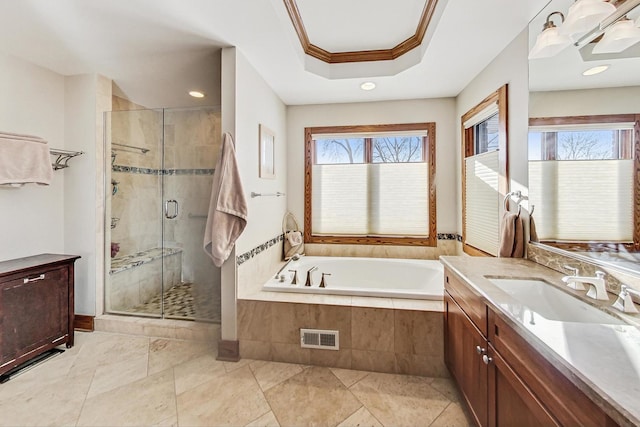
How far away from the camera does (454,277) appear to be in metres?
1.70

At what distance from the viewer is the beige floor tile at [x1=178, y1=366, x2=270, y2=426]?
60.6 inches

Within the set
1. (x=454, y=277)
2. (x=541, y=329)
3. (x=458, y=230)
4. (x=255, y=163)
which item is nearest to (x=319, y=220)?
(x=255, y=163)

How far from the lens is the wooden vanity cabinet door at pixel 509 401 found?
2.81 feet

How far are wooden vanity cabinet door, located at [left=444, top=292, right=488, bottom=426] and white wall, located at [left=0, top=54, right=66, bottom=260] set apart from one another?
10.8ft

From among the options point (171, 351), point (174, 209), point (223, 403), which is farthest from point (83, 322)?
point (223, 403)

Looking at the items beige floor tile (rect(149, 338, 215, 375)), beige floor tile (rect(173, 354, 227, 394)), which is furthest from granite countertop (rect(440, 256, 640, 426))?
beige floor tile (rect(149, 338, 215, 375))

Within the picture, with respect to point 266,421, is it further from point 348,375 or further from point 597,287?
point 597,287

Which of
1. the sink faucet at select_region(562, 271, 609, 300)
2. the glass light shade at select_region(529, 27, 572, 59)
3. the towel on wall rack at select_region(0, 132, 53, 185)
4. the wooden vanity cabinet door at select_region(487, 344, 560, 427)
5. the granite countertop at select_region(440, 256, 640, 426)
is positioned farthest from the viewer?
the towel on wall rack at select_region(0, 132, 53, 185)

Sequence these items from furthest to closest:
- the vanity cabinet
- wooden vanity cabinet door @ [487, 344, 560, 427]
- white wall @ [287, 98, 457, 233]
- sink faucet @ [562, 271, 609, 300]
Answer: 1. white wall @ [287, 98, 457, 233]
2. sink faucet @ [562, 271, 609, 300]
3. wooden vanity cabinet door @ [487, 344, 560, 427]
4. the vanity cabinet

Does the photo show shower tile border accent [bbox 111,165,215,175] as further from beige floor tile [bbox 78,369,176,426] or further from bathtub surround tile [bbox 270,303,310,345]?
beige floor tile [bbox 78,369,176,426]

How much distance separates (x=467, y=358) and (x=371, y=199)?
2.06 meters

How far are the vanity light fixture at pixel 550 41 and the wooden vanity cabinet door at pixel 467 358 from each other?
153 cm

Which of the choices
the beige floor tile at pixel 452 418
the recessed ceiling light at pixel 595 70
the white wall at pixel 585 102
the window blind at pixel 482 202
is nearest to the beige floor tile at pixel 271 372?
the beige floor tile at pixel 452 418

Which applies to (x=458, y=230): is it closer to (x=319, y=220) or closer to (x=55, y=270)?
(x=319, y=220)
